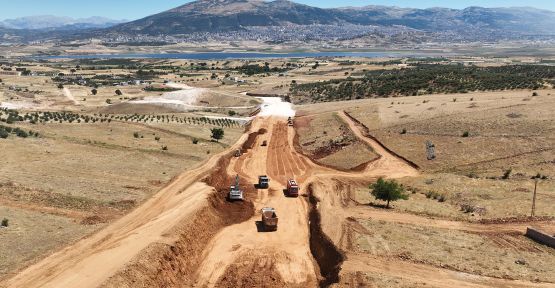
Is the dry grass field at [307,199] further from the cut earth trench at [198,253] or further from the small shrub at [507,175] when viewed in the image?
the small shrub at [507,175]

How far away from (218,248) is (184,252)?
3.83 meters

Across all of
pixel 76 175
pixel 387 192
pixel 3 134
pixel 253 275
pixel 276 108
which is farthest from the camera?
pixel 276 108

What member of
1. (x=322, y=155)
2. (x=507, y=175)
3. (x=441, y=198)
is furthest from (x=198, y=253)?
(x=322, y=155)

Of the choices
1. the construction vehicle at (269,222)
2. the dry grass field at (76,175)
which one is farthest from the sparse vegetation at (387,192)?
the dry grass field at (76,175)

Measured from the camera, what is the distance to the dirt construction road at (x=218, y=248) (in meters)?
31.3

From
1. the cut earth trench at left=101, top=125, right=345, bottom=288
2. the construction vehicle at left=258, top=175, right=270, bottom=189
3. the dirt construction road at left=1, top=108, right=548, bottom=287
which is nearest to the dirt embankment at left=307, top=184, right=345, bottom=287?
the cut earth trench at left=101, top=125, right=345, bottom=288

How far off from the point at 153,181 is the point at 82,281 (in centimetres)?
2408

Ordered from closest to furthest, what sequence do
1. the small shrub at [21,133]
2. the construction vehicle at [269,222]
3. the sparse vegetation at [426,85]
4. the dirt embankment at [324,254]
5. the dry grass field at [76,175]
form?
the dirt embankment at [324,254]
the dry grass field at [76,175]
the construction vehicle at [269,222]
the small shrub at [21,133]
the sparse vegetation at [426,85]

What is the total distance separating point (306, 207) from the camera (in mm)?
49531

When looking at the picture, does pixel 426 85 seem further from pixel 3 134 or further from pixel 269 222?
pixel 3 134

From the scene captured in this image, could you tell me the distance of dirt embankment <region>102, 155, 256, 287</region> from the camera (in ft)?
102

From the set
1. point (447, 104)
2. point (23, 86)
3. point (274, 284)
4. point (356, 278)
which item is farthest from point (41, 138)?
point (23, 86)

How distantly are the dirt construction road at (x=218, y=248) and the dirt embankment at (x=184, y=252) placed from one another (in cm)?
8

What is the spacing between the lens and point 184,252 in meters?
36.9
